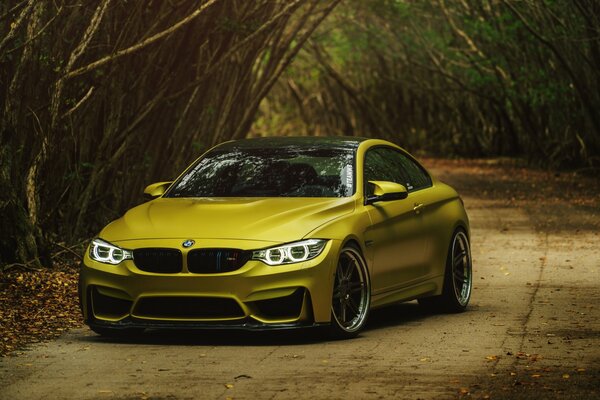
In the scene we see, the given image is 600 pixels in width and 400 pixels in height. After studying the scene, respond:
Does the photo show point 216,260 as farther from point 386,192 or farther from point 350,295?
point 386,192

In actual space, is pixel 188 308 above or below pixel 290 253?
below

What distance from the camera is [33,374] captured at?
890 cm

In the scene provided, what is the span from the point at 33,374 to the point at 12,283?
190 inches

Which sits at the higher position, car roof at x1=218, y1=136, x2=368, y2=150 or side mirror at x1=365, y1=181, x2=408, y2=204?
car roof at x1=218, y1=136, x2=368, y2=150

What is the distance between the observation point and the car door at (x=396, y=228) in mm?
10773

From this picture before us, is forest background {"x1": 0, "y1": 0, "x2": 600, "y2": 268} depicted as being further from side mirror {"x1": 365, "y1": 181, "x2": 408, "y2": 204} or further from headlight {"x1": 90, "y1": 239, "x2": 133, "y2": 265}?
side mirror {"x1": 365, "y1": 181, "x2": 408, "y2": 204}

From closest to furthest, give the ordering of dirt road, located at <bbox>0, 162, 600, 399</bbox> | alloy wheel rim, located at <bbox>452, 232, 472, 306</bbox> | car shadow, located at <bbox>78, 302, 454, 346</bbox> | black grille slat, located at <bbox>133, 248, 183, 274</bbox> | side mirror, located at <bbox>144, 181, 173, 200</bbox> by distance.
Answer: dirt road, located at <bbox>0, 162, 600, 399</bbox> < black grille slat, located at <bbox>133, 248, 183, 274</bbox> < car shadow, located at <bbox>78, 302, 454, 346</bbox> < side mirror, located at <bbox>144, 181, 173, 200</bbox> < alloy wheel rim, located at <bbox>452, 232, 472, 306</bbox>

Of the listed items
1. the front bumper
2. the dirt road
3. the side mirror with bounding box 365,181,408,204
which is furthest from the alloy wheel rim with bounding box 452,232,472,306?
the front bumper

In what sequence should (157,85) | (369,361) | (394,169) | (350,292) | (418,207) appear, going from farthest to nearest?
(157,85)
(394,169)
(418,207)
(350,292)
(369,361)

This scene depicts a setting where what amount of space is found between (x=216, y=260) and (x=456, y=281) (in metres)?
3.09

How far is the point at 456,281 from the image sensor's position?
40.2 feet

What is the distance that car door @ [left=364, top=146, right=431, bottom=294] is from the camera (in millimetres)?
10773

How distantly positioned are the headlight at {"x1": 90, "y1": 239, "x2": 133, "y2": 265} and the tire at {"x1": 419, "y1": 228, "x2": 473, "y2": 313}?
306 cm

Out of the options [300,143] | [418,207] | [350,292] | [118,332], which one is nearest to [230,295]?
[350,292]
